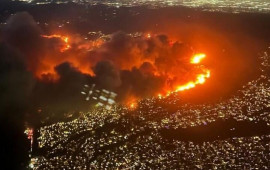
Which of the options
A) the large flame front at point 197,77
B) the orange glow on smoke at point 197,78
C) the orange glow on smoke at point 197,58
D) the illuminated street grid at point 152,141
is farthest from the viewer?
the orange glow on smoke at point 197,58

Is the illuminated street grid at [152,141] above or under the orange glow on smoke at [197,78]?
above

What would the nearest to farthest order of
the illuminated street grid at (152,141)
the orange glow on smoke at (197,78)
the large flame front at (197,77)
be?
A: the illuminated street grid at (152,141)
the orange glow on smoke at (197,78)
the large flame front at (197,77)

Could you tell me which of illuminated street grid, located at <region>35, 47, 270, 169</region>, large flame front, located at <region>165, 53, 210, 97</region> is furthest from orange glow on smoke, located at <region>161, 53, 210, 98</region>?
illuminated street grid, located at <region>35, 47, 270, 169</region>

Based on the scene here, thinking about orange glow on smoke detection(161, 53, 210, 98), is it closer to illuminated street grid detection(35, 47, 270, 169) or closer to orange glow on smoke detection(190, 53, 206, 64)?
orange glow on smoke detection(190, 53, 206, 64)

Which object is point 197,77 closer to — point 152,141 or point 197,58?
point 197,58

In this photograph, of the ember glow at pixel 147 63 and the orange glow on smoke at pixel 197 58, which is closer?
the ember glow at pixel 147 63

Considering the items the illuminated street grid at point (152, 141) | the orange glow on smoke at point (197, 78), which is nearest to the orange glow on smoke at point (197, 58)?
the orange glow on smoke at point (197, 78)

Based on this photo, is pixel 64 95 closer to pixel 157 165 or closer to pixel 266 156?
pixel 157 165

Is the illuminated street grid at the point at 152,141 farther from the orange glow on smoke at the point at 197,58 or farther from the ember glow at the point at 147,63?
the orange glow on smoke at the point at 197,58
